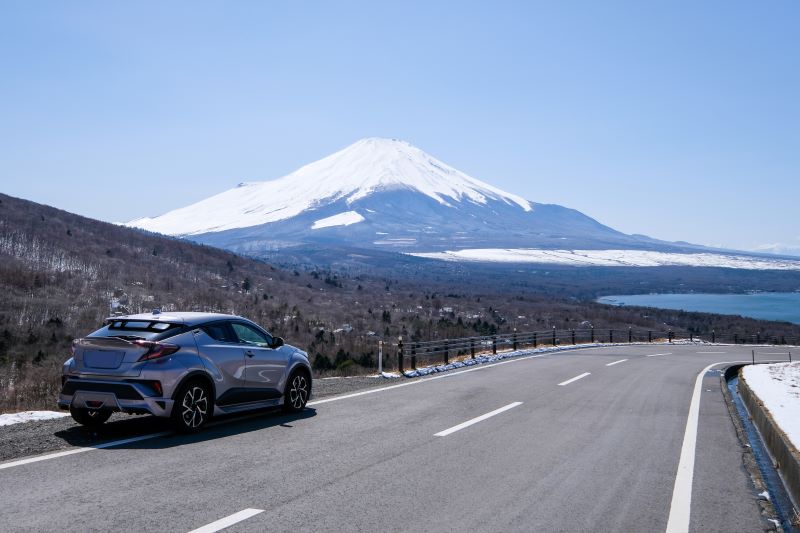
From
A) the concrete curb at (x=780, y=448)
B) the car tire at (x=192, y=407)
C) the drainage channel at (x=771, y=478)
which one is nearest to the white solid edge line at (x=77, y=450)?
the car tire at (x=192, y=407)

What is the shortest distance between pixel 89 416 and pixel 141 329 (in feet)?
5.32

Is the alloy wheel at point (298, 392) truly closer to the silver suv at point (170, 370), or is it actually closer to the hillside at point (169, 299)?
the silver suv at point (170, 370)

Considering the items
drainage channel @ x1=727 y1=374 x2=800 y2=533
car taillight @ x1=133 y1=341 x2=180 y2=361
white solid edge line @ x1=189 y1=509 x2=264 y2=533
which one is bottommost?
drainage channel @ x1=727 y1=374 x2=800 y2=533

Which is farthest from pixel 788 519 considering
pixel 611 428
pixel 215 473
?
pixel 215 473

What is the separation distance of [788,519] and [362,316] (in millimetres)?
80744

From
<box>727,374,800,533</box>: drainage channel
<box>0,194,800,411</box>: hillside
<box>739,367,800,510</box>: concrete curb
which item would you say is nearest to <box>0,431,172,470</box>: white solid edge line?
<box>727,374,800,533</box>: drainage channel

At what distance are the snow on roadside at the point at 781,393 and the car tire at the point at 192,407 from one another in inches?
295

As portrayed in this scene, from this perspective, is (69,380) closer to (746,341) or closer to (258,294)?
(746,341)

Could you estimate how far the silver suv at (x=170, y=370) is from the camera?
29.8 feet

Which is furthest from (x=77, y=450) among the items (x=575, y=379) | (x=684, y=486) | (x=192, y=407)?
(x=575, y=379)

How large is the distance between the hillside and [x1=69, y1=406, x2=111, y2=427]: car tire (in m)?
24.5

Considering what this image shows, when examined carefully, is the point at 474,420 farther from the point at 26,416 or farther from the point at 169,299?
the point at 169,299

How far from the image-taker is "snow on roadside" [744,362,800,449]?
10.1 metres

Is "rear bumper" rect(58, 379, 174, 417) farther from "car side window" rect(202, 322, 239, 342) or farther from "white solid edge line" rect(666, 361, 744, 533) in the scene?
"white solid edge line" rect(666, 361, 744, 533)
